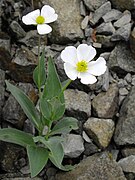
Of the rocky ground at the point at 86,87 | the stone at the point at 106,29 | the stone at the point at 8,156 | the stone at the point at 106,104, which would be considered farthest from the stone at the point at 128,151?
the stone at the point at 106,29

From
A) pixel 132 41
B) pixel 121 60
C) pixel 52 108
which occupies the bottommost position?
pixel 121 60

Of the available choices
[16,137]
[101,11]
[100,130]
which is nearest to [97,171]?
[100,130]

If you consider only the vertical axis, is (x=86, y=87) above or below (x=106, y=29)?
below

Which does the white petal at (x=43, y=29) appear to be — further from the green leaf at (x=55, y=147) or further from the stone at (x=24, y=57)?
the stone at (x=24, y=57)

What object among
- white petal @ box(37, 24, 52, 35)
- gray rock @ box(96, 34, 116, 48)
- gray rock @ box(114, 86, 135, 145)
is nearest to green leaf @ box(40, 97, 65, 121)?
white petal @ box(37, 24, 52, 35)

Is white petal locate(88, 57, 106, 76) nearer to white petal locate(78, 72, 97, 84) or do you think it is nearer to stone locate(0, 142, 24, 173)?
white petal locate(78, 72, 97, 84)

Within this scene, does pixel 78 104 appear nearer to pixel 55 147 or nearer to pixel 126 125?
pixel 126 125
